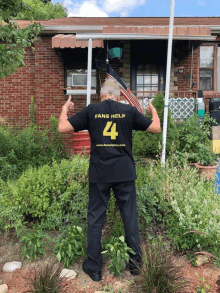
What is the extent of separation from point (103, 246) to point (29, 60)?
7713 mm

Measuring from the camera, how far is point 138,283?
280cm

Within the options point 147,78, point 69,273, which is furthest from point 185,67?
point 69,273

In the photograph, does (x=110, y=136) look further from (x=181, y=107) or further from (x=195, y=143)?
(x=181, y=107)

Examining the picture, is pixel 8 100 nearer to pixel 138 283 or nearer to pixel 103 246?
pixel 103 246

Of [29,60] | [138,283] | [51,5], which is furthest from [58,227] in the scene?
[51,5]

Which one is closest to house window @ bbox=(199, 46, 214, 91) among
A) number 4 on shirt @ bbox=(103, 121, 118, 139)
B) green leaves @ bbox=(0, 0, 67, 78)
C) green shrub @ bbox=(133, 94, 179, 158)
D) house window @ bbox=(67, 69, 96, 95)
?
house window @ bbox=(67, 69, 96, 95)

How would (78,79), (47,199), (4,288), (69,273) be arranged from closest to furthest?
(4,288)
(69,273)
(47,199)
(78,79)

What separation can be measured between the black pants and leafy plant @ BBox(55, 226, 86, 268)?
0.78ft

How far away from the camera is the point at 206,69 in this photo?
1047 centimetres

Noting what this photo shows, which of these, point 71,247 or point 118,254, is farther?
point 71,247

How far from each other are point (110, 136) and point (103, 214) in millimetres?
775

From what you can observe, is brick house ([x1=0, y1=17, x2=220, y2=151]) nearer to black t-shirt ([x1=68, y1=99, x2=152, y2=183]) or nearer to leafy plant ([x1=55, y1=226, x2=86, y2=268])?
leafy plant ([x1=55, y1=226, x2=86, y2=268])

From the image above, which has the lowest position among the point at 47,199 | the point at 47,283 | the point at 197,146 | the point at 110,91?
the point at 47,283

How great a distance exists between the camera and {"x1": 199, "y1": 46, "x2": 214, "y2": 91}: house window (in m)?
10.4
